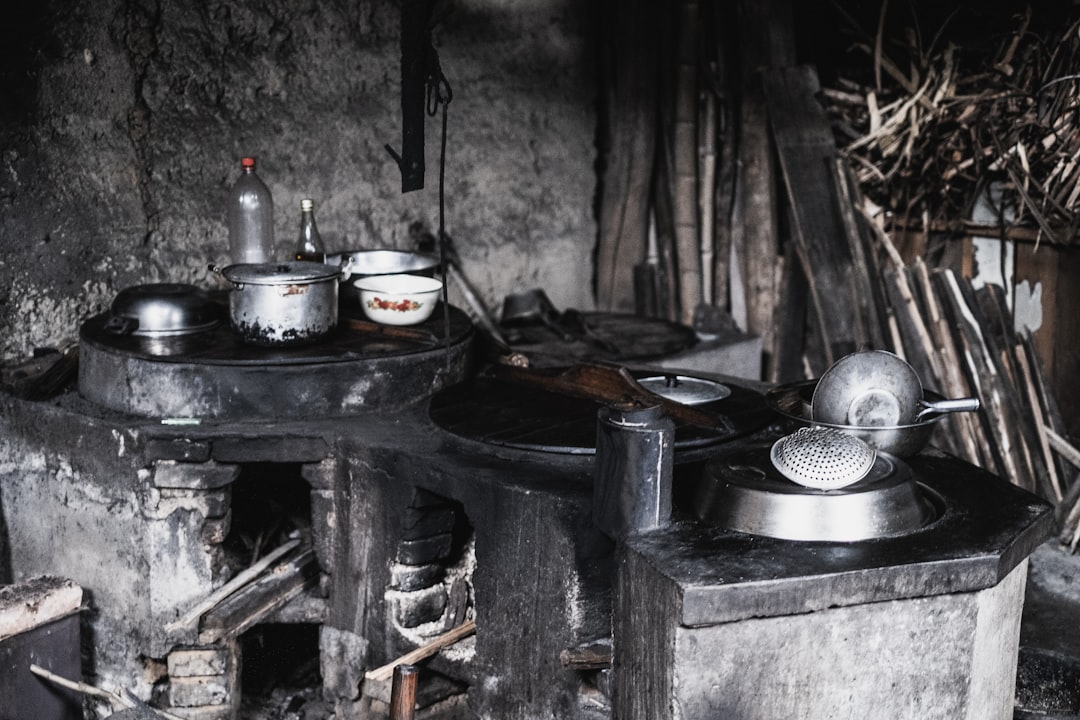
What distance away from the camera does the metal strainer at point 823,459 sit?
2928 millimetres

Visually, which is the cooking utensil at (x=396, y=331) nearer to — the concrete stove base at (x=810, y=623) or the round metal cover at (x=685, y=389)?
the round metal cover at (x=685, y=389)

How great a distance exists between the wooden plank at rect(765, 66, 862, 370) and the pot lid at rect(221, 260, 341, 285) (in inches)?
94.4

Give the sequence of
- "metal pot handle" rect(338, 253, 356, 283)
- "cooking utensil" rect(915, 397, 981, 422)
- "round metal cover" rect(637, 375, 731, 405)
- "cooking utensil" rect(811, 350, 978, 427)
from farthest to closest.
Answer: "metal pot handle" rect(338, 253, 356, 283)
"round metal cover" rect(637, 375, 731, 405)
"cooking utensil" rect(811, 350, 978, 427)
"cooking utensil" rect(915, 397, 981, 422)

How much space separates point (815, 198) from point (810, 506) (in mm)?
2948

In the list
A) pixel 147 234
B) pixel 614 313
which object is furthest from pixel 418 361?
pixel 614 313

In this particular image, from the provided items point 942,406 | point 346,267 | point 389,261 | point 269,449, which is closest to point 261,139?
point 389,261

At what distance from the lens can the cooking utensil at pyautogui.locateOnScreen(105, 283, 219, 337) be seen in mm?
4121

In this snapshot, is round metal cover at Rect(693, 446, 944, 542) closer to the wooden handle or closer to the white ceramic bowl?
the wooden handle

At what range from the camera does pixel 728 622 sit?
2721mm

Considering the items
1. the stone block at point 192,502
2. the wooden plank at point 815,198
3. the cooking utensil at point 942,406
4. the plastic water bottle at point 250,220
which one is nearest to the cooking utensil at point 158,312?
the plastic water bottle at point 250,220

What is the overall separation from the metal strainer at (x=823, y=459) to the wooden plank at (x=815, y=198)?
2.48 metres

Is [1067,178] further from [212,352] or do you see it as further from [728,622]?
[212,352]

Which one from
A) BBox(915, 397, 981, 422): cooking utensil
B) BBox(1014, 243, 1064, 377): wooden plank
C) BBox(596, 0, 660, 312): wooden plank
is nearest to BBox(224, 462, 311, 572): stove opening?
BBox(915, 397, 981, 422): cooking utensil

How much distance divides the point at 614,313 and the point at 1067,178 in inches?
90.3
